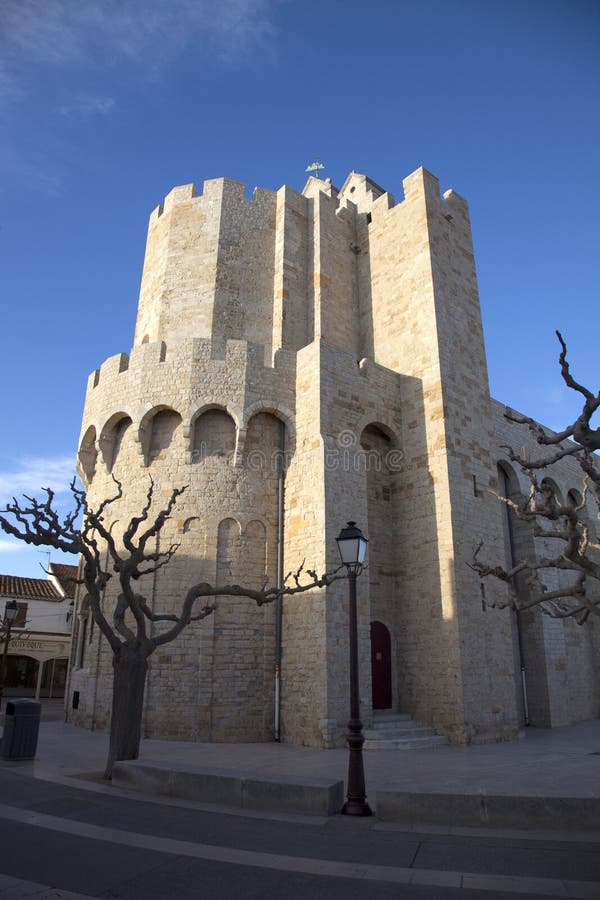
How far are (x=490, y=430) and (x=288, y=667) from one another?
8.81m

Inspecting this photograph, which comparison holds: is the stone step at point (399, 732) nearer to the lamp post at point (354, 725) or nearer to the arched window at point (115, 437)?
the lamp post at point (354, 725)

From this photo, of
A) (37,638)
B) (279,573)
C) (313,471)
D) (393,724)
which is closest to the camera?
(393,724)

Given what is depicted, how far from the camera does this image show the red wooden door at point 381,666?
1421 cm

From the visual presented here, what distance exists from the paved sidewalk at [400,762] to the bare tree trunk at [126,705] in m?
0.67

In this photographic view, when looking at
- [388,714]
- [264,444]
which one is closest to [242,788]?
[388,714]

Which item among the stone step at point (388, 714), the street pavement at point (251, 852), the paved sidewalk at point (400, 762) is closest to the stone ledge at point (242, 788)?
the street pavement at point (251, 852)

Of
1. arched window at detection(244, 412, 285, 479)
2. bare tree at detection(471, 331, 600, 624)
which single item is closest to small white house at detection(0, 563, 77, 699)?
arched window at detection(244, 412, 285, 479)

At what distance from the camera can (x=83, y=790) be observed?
296 inches

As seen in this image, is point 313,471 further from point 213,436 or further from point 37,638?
point 37,638

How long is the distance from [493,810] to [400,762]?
472 cm

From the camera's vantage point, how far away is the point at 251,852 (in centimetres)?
512

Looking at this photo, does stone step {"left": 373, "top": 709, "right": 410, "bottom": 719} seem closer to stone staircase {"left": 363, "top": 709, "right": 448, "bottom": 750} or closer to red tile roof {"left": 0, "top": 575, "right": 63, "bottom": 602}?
stone staircase {"left": 363, "top": 709, "right": 448, "bottom": 750}

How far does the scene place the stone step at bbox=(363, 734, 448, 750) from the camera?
12.0m

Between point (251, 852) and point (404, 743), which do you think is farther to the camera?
point (404, 743)
